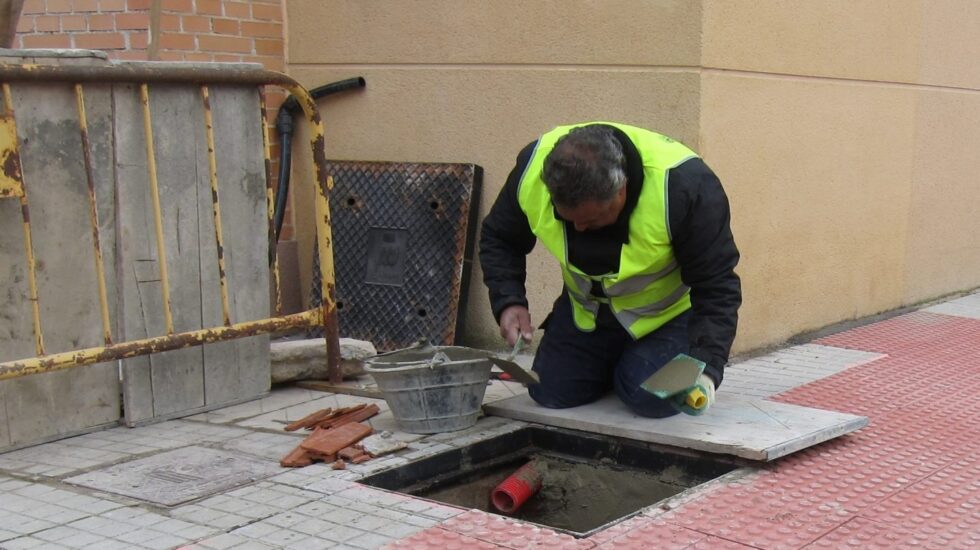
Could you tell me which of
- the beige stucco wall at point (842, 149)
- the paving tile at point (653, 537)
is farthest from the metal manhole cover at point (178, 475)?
the beige stucco wall at point (842, 149)

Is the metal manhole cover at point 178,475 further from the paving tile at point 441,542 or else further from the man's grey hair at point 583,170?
the man's grey hair at point 583,170

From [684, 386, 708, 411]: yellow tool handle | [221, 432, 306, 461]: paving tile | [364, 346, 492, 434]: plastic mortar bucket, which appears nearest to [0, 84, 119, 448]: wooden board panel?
[221, 432, 306, 461]: paving tile

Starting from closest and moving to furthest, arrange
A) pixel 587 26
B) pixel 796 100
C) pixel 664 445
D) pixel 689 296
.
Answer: pixel 664 445 < pixel 689 296 < pixel 587 26 < pixel 796 100

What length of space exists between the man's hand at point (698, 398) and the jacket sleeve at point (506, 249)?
772 millimetres

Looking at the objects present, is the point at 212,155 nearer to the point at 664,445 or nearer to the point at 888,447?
the point at 664,445

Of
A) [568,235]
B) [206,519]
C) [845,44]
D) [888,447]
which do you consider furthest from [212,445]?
[845,44]

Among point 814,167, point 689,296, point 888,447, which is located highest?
point 814,167

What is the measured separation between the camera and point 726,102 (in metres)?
5.87

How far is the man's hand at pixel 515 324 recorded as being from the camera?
462 centimetres

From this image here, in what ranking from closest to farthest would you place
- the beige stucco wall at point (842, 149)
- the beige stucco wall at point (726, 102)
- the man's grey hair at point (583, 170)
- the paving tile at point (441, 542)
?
the paving tile at point (441, 542), the man's grey hair at point (583, 170), the beige stucco wall at point (726, 102), the beige stucco wall at point (842, 149)

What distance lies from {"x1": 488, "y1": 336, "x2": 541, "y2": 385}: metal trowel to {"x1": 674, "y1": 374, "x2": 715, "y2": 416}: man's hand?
59cm

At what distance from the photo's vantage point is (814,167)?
6.63 m

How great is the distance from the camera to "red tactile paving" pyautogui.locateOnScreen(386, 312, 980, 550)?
11.5ft

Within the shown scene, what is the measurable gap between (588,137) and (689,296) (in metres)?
1.02
